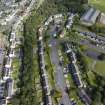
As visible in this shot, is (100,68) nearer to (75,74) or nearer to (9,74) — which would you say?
(75,74)

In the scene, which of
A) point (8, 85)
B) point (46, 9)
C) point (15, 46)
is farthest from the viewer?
point (46, 9)

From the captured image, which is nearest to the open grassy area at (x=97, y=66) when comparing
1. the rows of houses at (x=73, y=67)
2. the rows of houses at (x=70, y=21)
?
the rows of houses at (x=73, y=67)

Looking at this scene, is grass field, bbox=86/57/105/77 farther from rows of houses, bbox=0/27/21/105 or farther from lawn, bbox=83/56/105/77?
rows of houses, bbox=0/27/21/105

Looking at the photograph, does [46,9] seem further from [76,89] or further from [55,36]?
[76,89]

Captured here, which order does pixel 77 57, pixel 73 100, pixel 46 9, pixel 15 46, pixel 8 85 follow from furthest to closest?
pixel 46 9
pixel 15 46
pixel 77 57
pixel 8 85
pixel 73 100

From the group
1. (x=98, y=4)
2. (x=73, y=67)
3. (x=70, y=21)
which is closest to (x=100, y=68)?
(x=73, y=67)

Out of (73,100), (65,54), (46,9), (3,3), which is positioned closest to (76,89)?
(73,100)

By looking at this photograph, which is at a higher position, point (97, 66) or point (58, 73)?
point (97, 66)
